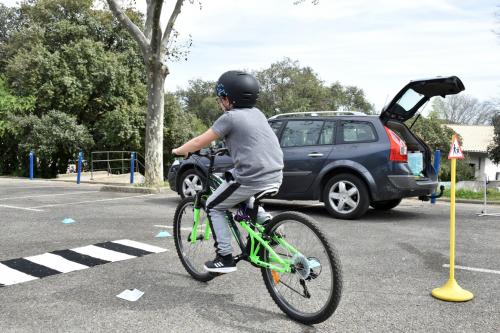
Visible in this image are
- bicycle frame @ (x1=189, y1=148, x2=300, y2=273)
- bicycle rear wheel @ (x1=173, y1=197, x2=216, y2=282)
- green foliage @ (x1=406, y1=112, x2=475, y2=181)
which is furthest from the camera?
green foliage @ (x1=406, y1=112, x2=475, y2=181)

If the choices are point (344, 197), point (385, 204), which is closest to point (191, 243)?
point (344, 197)

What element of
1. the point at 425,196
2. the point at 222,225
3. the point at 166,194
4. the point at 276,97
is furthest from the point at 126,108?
the point at 276,97

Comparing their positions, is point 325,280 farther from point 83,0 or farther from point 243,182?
point 83,0

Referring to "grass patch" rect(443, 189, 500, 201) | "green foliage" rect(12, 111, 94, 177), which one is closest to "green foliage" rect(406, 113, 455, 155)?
"green foliage" rect(12, 111, 94, 177)

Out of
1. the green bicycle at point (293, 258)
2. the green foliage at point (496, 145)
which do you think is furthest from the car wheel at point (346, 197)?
the green foliage at point (496, 145)

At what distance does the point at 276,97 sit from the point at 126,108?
36101 millimetres

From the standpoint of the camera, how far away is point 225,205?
3.94 metres

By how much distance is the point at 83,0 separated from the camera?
99.9 ft

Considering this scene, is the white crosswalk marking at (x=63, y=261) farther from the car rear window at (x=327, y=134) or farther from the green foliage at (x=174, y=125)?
the green foliage at (x=174, y=125)

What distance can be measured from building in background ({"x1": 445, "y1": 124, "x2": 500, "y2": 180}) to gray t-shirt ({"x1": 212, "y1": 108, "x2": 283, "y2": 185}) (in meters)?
58.0

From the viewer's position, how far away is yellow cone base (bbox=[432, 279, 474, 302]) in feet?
13.3

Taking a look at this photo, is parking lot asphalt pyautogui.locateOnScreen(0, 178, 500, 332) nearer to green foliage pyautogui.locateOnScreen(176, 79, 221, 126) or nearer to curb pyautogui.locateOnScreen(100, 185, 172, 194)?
curb pyautogui.locateOnScreen(100, 185, 172, 194)

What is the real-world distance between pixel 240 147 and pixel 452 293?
6.94 feet

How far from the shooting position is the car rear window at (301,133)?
344 inches
